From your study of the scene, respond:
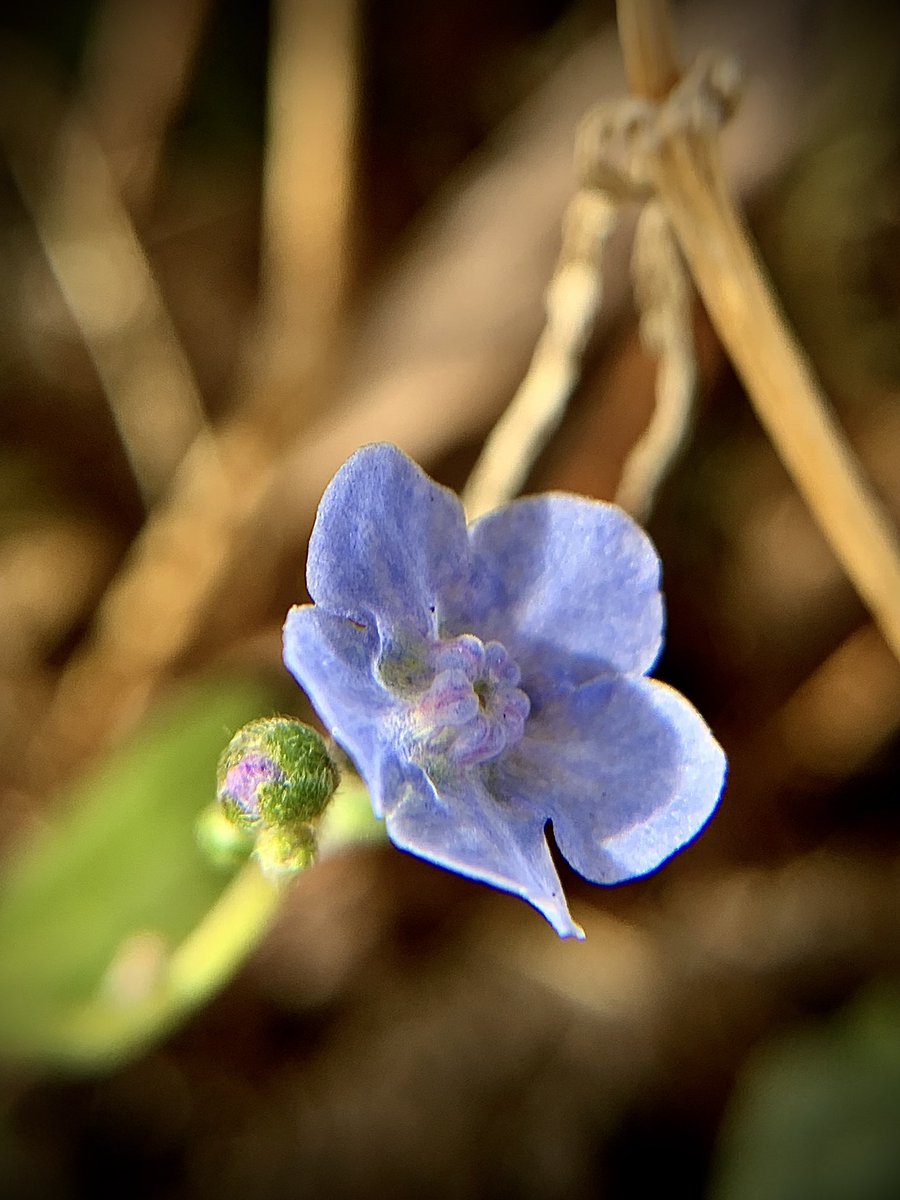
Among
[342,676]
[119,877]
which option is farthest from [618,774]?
[119,877]

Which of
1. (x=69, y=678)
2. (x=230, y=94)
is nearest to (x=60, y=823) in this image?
(x=69, y=678)

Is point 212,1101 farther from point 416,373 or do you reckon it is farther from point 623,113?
point 623,113

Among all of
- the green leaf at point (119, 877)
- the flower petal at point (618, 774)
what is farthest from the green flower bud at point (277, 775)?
the green leaf at point (119, 877)

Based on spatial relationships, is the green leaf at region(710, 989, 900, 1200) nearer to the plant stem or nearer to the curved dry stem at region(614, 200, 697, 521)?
the plant stem

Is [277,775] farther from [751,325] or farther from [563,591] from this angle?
[751,325]

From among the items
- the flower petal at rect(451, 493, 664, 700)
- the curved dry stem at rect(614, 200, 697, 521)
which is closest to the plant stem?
the curved dry stem at rect(614, 200, 697, 521)

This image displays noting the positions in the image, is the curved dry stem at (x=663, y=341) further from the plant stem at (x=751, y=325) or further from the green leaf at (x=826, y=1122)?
the green leaf at (x=826, y=1122)
